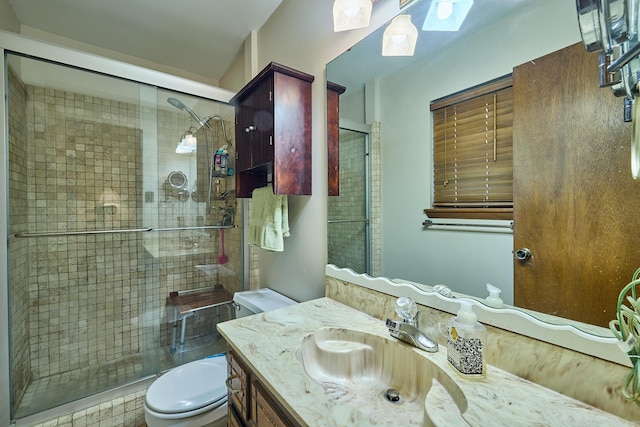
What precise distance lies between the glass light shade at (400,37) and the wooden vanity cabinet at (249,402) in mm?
1267

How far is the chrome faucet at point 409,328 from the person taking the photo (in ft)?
2.65

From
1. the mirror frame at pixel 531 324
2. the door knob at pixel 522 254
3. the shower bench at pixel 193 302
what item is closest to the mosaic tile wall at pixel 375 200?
the mirror frame at pixel 531 324

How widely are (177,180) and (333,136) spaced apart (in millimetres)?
1544

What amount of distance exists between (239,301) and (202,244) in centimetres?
87

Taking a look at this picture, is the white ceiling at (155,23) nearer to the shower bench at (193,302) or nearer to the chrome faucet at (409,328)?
the chrome faucet at (409,328)

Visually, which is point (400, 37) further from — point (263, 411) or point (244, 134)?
point (263, 411)

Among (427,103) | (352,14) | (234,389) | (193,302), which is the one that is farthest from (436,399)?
(193,302)

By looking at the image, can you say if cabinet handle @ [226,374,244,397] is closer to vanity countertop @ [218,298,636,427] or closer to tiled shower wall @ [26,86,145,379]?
vanity countertop @ [218,298,636,427]

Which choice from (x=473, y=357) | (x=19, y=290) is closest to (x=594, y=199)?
(x=473, y=357)

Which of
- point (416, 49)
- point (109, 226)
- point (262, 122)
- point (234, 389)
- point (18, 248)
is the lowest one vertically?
point (234, 389)

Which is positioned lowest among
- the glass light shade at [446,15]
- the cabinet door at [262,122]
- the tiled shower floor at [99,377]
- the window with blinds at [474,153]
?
the tiled shower floor at [99,377]

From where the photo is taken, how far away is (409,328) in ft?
2.76

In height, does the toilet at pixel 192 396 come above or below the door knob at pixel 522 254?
below

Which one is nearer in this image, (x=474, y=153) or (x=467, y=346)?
(x=467, y=346)
